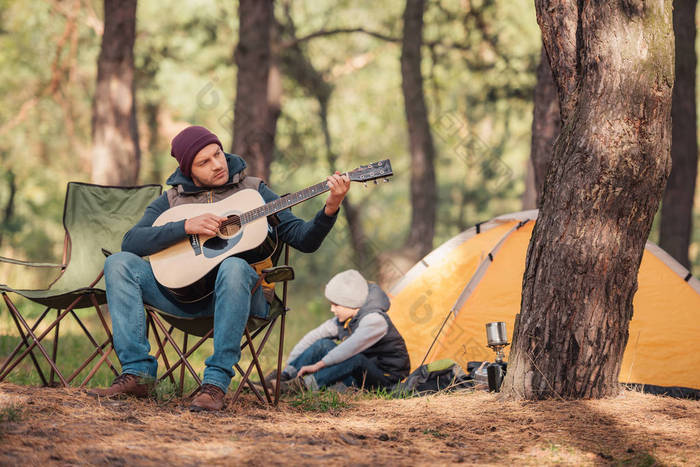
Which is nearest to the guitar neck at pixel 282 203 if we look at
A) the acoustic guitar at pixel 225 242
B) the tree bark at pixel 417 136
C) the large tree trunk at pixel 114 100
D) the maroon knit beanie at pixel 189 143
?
the acoustic guitar at pixel 225 242

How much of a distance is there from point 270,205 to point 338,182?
1.24 ft

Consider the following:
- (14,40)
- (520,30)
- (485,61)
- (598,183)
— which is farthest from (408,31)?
(14,40)

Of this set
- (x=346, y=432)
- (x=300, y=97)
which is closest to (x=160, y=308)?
(x=346, y=432)

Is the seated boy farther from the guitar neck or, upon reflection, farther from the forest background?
the forest background

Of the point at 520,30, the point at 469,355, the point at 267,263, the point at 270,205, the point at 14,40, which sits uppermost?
the point at 14,40

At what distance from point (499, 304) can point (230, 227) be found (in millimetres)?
2011

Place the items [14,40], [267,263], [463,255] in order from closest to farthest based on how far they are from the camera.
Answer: [267,263]
[463,255]
[14,40]

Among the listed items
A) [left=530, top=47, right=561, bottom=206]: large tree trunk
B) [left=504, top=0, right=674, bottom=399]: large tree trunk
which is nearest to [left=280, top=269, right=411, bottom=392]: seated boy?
[left=504, top=0, right=674, bottom=399]: large tree trunk

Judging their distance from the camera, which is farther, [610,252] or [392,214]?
[392,214]

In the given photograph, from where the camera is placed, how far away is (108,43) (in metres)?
7.79

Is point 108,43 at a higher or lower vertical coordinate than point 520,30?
lower

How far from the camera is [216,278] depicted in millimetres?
3270

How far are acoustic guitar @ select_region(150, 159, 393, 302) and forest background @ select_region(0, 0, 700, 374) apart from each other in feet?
18.7

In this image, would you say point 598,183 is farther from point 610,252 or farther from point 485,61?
point 485,61
